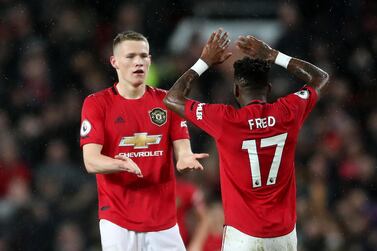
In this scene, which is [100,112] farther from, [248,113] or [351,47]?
[351,47]

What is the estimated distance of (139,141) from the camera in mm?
5902

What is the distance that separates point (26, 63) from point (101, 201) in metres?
5.47

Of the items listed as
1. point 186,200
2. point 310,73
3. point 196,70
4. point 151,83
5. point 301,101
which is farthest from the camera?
point 151,83

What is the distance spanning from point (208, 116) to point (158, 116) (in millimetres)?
870

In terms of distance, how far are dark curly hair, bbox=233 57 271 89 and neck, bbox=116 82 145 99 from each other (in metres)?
1.06

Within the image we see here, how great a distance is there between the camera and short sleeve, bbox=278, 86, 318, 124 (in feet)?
17.2

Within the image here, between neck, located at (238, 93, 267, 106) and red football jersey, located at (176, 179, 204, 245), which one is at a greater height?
neck, located at (238, 93, 267, 106)

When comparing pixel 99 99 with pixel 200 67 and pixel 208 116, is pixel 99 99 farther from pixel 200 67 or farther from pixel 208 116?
pixel 208 116

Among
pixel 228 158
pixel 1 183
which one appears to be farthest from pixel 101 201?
pixel 1 183

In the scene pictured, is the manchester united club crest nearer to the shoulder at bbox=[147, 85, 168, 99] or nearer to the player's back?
the shoulder at bbox=[147, 85, 168, 99]

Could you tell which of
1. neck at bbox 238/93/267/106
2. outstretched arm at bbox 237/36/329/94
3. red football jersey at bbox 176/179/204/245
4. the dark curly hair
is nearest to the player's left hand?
neck at bbox 238/93/267/106

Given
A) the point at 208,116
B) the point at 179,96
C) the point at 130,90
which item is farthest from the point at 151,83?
the point at 208,116

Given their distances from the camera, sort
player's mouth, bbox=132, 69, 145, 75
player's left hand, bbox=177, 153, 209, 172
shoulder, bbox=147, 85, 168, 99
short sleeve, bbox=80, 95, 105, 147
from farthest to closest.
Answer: shoulder, bbox=147, 85, 168, 99 → player's mouth, bbox=132, 69, 145, 75 → short sleeve, bbox=80, 95, 105, 147 → player's left hand, bbox=177, 153, 209, 172

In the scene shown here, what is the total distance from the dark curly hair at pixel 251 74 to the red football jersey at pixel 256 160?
0.12m
